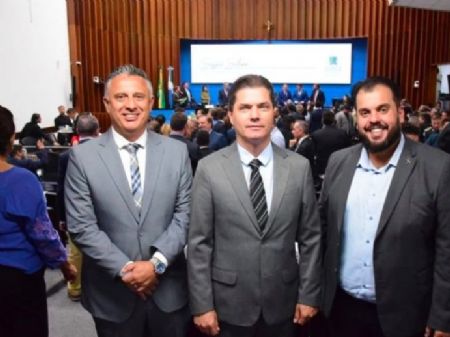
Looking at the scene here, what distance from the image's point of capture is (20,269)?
80.5 inches

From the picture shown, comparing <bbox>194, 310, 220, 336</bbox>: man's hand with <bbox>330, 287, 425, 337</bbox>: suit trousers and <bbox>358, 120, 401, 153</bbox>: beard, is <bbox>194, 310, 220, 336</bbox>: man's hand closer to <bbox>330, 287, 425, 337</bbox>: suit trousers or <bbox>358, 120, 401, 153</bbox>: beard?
<bbox>330, 287, 425, 337</bbox>: suit trousers

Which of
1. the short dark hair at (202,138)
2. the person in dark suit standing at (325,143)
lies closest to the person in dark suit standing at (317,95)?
the person in dark suit standing at (325,143)

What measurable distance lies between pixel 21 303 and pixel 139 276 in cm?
72

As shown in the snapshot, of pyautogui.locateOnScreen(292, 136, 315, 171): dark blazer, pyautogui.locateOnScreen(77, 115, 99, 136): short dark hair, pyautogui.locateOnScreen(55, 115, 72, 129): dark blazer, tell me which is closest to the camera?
pyautogui.locateOnScreen(77, 115, 99, 136): short dark hair

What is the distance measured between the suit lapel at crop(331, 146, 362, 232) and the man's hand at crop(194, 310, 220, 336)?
62 cm

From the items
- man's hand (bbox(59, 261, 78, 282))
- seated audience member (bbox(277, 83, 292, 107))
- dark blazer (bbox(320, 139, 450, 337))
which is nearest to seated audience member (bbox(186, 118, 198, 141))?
man's hand (bbox(59, 261, 78, 282))

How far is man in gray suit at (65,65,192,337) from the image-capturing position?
5.93ft

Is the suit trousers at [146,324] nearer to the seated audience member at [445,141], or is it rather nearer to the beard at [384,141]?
the beard at [384,141]

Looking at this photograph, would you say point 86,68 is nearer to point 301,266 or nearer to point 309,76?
point 309,76

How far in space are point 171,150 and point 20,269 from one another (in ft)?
2.89

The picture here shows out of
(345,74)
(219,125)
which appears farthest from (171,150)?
(345,74)

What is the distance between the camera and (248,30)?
51.8ft

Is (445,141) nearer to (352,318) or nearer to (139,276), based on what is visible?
(352,318)

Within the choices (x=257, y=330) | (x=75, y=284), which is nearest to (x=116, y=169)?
(x=257, y=330)
